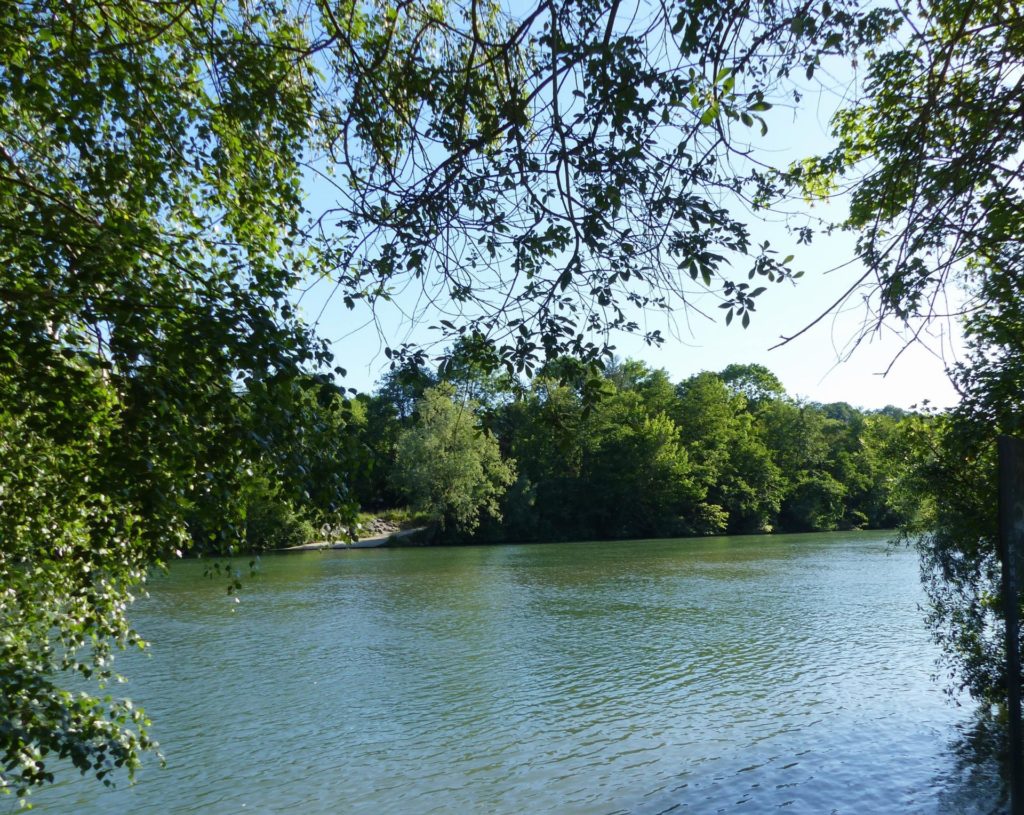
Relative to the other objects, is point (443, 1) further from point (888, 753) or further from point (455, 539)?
point (455, 539)

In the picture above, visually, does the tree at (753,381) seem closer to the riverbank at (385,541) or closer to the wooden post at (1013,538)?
the riverbank at (385,541)

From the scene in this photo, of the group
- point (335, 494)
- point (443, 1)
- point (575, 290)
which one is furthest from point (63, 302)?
point (443, 1)


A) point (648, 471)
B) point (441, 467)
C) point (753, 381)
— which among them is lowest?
point (648, 471)

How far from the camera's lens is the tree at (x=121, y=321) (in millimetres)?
3961

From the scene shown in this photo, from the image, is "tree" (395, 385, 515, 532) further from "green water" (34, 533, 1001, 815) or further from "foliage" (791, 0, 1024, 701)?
"foliage" (791, 0, 1024, 701)

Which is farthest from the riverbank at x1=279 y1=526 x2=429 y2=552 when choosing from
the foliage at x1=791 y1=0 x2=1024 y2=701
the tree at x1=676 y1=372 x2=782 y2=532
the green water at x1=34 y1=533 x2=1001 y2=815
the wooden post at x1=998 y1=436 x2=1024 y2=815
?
the wooden post at x1=998 y1=436 x2=1024 y2=815

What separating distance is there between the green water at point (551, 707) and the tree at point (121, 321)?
4.07m

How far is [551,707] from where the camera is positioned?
11219 mm

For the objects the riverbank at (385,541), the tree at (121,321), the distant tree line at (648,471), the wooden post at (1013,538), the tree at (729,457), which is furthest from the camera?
the tree at (729,457)

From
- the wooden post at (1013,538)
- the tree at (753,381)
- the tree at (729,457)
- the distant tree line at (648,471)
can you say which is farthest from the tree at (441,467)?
the wooden post at (1013,538)

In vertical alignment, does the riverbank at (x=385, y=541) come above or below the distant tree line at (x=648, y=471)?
below

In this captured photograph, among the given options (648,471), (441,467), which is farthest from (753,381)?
(441,467)

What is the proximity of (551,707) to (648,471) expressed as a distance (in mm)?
46926

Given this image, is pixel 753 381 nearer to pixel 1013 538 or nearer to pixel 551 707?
pixel 551 707
